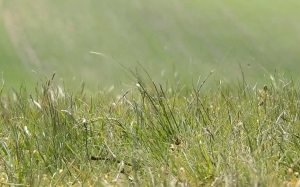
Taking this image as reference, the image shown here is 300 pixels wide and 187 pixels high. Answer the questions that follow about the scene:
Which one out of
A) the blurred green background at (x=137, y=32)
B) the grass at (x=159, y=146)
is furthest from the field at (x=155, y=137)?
the blurred green background at (x=137, y=32)

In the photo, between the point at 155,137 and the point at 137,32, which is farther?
the point at 137,32

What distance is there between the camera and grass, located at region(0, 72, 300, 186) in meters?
1.88

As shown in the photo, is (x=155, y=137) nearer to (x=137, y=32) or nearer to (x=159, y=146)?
(x=159, y=146)

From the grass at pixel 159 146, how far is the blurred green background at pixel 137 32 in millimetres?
13379

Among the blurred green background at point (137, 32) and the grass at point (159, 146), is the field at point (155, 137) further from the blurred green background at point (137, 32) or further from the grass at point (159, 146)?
the blurred green background at point (137, 32)

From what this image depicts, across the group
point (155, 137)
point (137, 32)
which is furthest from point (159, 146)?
point (137, 32)

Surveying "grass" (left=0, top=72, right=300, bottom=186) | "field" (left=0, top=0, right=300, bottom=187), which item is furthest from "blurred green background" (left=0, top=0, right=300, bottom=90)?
"grass" (left=0, top=72, right=300, bottom=186)

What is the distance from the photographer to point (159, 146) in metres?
2.23

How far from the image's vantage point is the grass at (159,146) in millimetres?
1885

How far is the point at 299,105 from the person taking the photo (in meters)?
2.54

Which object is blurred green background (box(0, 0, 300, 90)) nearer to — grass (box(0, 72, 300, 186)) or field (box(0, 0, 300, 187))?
field (box(0, 0, 300, 187))

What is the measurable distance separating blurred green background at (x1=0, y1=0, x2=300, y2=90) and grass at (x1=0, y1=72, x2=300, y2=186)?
13.4m

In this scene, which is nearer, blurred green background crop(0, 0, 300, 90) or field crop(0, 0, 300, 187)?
field crop(0, 0, 300, 187)

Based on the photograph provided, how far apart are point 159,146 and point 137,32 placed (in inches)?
711
